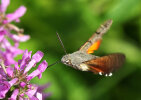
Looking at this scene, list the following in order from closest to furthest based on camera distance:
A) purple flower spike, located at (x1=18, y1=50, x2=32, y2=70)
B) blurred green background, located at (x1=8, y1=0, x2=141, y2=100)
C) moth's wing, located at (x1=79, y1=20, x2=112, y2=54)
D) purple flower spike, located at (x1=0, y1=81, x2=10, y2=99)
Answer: purple flower spike, located at (x1=0, y1=81, x2=10, y2=99) < purple flower spike, located at (x1=18, y1=50, x2=32, y2=70) < moth's wing, located at (x1=79, y1=20, x2=112, y2=54) < blurred green background, located at (x1=8, y1=0, x2=141, y2=100)

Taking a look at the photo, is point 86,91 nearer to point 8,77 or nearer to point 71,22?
point 71,22

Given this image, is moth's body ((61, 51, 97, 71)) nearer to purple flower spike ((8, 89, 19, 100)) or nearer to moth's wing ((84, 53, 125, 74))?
moth's wing ((84, 53, 125, 74))

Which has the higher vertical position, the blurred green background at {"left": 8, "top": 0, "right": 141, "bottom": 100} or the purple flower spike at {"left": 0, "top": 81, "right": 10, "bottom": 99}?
the purple flower spike at {"left": 0, "top": 81, "right": 10, "bottom": 99}

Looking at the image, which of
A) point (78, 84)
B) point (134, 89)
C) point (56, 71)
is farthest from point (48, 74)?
point (134, 89)

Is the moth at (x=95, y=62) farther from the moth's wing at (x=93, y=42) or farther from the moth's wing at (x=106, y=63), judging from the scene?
the moth's wing at (x=93, y=42)

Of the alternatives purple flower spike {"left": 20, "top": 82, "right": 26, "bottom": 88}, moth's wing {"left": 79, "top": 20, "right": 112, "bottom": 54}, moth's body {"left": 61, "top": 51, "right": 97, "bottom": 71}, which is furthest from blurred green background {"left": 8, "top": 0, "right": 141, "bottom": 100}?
purple flower spike {"left": 20, "top": 82, "right": 26, "bottom": 88}

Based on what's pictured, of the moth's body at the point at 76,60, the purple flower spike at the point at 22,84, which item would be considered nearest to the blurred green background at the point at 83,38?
the moth's body at the point at 76,60
